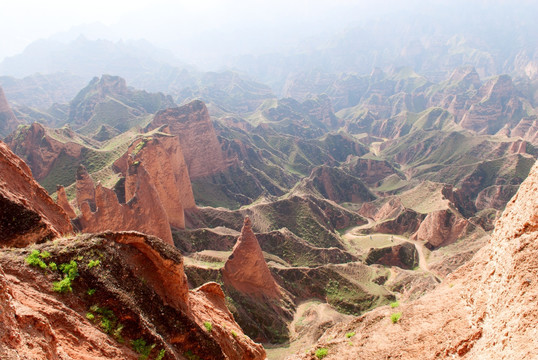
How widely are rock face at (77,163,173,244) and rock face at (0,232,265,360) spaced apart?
71.7 feet

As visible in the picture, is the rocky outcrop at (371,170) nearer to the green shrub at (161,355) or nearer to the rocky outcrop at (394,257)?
the rocky outcrop at (394,257)

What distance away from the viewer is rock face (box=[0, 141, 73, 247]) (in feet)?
41.3

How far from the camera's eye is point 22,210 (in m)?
13.5

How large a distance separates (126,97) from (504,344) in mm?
158321

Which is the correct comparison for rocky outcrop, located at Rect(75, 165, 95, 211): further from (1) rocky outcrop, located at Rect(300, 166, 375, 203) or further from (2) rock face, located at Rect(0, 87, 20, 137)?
(2) rock face, located at Rect(0, 87, 20, 137)

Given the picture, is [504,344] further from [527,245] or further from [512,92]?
[512,92]

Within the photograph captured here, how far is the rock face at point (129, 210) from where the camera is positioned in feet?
105

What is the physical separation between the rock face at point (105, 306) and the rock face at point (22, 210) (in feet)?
10.4

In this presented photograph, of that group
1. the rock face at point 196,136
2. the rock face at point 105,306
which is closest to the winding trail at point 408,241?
the rock face at point 196,136

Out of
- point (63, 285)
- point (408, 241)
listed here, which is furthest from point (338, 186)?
point (63, 285)

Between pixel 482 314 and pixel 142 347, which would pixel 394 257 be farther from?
pixel 142 347

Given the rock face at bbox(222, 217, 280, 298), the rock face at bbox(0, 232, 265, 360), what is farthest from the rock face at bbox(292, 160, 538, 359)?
the rock face at bbox(222, 217, 280, 298)

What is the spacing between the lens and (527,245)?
1034 cm

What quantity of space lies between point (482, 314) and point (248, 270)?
24.8 meters
